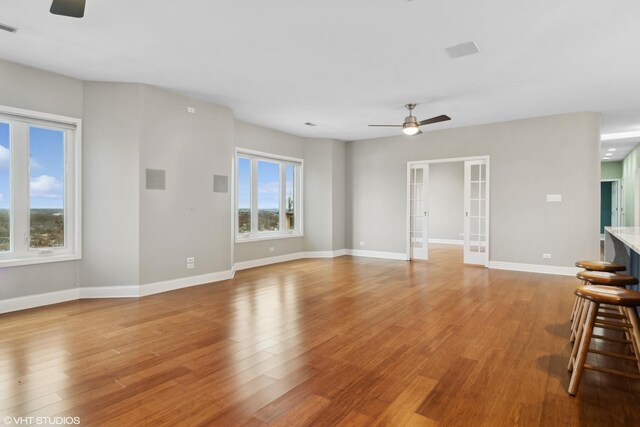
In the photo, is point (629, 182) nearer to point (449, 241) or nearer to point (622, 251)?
point (449, 241)

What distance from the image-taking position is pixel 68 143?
15.3 ft

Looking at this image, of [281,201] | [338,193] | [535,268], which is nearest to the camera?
[535,268]

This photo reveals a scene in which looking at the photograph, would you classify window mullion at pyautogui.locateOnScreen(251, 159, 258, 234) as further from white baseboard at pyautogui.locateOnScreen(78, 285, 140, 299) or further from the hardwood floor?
white baseboard at pyautogui.locateOnScreen(78, 285, 140, 299)

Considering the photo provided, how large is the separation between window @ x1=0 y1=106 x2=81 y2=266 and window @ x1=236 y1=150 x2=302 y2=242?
287cm

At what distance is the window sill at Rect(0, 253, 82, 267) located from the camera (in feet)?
13.3

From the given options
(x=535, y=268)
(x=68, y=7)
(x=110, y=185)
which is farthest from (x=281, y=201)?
(x=68, y=7)

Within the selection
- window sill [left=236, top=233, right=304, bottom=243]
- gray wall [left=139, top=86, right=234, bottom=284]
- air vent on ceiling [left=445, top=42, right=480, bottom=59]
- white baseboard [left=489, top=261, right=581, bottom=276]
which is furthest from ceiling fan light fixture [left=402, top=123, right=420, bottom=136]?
window sill [left=236, top=233, right=304, bottom=243]

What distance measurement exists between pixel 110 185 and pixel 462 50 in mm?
4748

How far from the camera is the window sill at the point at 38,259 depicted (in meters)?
4.05

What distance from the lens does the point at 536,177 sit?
659 cm

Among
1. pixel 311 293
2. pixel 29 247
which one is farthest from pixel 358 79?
pixel 29 247

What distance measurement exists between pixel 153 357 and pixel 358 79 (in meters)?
3.96

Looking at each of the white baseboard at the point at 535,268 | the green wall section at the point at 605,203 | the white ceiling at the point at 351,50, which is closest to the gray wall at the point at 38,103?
the white ceiling at the point at 351,50

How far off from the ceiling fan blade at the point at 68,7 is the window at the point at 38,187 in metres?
2.58
